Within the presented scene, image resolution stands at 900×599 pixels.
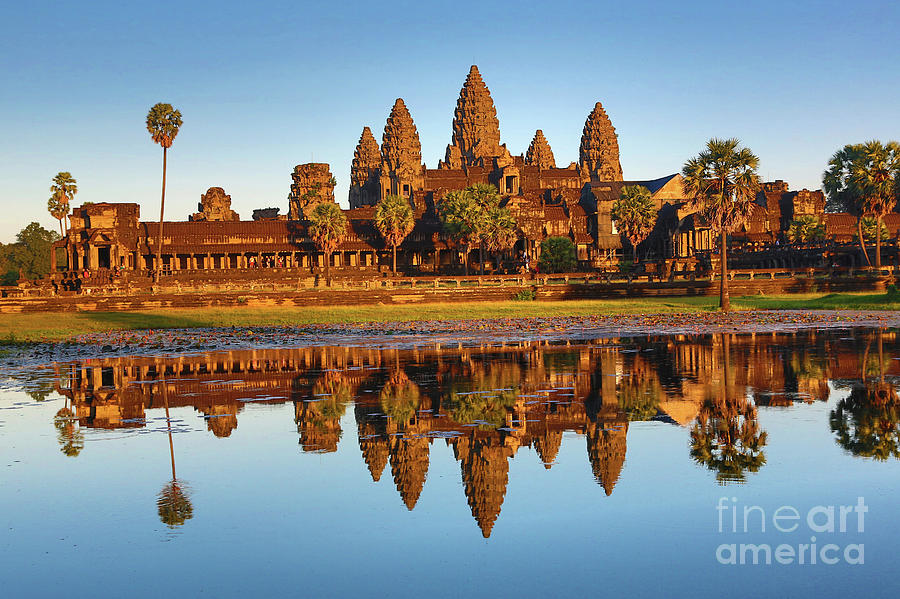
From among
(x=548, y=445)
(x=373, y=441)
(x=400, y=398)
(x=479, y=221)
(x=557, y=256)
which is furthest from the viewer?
(x=557, y=256)

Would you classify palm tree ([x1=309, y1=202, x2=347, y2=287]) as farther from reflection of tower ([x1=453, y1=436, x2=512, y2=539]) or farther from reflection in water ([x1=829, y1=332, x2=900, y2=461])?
reflection of tower ([x1=453, y1=436, x2=512, y2=539])

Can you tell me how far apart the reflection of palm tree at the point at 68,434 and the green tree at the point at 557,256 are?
301 ft

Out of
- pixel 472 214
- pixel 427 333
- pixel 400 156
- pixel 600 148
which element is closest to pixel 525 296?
pixel 427 333

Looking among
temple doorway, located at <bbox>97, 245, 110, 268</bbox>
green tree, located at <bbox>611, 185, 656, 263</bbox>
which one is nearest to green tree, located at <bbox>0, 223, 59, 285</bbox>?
temple doorway, located at <bbox>97, 245, 110, 268</bbox>

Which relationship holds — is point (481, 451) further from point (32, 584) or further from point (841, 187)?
point (841, 187)

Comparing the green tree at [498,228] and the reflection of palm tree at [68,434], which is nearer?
the reflection of palm tree at [68,434]

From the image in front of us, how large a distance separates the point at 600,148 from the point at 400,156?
48057 millimetres

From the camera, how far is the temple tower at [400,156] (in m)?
160

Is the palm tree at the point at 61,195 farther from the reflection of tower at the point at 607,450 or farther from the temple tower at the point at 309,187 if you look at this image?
the reflection of tower at the point at 607,450

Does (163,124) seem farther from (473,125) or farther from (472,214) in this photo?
(473,125)

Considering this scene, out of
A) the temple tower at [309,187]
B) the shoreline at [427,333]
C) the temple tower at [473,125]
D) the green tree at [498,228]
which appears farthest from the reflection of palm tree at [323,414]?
the temple tower at [473,125]

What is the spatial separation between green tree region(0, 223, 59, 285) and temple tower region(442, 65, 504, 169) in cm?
7350

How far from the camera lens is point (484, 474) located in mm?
11000

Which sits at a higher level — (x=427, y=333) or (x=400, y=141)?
(x=400, y=141)
